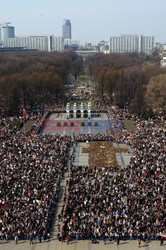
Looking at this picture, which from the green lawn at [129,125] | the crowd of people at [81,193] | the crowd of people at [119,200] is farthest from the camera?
the green lawn at [129,125]

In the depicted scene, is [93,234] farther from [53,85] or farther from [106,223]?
[53,85]

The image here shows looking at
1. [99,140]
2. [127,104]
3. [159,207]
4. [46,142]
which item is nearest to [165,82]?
[127,104]

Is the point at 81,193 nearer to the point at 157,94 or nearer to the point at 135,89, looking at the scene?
the point at 157,94

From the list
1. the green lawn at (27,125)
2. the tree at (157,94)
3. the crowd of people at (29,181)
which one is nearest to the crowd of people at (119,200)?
the crowd of people at (29,181)

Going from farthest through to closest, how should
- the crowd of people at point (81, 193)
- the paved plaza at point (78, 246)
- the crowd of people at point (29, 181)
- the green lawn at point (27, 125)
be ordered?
the green lawn at point (27, 125), the crowd of people at point (29, 181), the crowd of people at point (81, 193), the paved plaza at point (78, 246)

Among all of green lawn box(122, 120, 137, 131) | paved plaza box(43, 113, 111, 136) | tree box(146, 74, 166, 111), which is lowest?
paved plaza box(43, 113, 111, 136)

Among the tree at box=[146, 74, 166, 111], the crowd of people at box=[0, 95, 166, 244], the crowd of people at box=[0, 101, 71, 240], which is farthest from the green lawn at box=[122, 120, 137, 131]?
the crowd of people at box=[0, 101, 71, 240]

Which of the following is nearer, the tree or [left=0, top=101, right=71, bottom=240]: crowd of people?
[left=0, top=101, right=71, bottom=240]: crowd of people

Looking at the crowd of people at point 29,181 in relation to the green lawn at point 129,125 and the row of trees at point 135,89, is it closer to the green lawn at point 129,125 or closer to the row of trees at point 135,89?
the green lawn at point 129,125

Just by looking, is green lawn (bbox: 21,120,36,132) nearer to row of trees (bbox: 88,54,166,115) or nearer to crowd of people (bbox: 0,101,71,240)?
crowd of people (bbox: 0,101,71,240)
